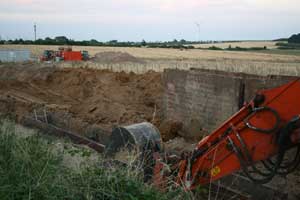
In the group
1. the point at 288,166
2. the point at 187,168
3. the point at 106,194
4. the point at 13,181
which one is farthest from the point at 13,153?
the point at 288,166

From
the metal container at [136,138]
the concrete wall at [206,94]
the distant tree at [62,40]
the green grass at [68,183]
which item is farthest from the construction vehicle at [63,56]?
the distant tree at [62,40]

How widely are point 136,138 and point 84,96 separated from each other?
9865 millimetres

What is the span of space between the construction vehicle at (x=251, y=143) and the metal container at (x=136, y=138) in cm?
79

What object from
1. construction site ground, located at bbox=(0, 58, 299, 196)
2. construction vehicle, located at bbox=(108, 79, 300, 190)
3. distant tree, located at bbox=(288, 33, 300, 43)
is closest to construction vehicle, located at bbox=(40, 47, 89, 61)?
construction site ground, located at bbox=(0, 58, 299, 196)

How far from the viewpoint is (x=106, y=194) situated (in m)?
4.29

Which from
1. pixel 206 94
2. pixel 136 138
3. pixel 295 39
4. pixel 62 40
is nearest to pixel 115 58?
pixel 206 94

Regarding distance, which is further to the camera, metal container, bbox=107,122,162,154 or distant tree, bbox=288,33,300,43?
distant tree, bbox=288,33,300,43

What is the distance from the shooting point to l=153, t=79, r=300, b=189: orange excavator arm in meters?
4.83

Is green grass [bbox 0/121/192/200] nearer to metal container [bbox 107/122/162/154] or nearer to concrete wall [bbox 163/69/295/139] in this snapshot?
metal container [bbox 107/122/162/154]

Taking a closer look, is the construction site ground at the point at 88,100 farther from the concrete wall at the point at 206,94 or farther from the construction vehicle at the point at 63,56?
the construction vehicle at the point at 63,56

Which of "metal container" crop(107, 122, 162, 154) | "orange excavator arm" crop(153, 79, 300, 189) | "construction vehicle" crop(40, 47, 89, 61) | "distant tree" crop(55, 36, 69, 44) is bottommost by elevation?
"distant tree" crop(55, 36, 69, 44)

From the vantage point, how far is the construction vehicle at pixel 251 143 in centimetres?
484

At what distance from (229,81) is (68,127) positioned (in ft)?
14.4

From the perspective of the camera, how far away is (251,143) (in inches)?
198
